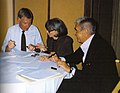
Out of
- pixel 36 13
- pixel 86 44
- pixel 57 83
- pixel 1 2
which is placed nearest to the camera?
pixel 1 2

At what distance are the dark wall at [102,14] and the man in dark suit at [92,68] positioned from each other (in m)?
1.09

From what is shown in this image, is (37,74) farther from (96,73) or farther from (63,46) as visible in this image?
(63,46)

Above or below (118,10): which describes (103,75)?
below

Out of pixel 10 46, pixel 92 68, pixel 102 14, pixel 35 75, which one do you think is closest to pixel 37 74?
pixel 35 75

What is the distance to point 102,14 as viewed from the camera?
2.41 m

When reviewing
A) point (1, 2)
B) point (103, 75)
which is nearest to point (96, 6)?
point (103, 75)

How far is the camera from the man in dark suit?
1.19 metres

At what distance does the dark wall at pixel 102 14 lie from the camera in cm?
236

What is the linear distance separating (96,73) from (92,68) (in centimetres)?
3

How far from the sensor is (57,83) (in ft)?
3.40

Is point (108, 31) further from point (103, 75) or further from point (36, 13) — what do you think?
point (103, 75)

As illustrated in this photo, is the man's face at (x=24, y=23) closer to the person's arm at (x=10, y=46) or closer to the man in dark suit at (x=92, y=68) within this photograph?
the person's arm at (x=10, y=46)

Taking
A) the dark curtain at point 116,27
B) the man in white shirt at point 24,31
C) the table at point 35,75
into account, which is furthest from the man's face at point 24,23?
the dark curtain at point 116,27

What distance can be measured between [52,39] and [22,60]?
49 cm
